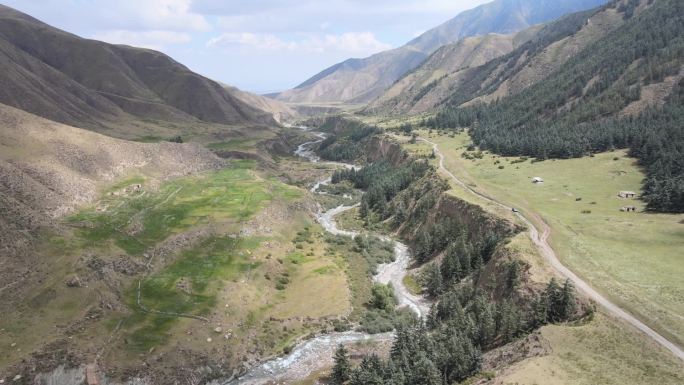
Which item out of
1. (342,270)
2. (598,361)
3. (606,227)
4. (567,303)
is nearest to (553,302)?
(567,303)

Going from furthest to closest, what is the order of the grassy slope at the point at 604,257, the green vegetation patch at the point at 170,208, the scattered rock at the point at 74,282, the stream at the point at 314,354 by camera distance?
1. the green vegetation patch at the point at 170,208
2. the scattered rock at the point at 74,282
3. the stream at the point at 314,354
4. the grassy slope at the point at 604,257

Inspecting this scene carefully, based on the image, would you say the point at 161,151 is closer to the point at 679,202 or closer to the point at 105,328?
the point at 105,328

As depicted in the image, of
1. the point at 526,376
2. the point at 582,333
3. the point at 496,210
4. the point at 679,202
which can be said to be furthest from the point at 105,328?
the point at 679,202

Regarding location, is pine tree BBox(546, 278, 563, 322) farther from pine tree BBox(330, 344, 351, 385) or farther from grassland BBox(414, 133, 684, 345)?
pine tree BBox(330, 344, 351, 385)

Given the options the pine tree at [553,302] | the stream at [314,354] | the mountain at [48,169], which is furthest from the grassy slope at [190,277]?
the pine tree at [553,302]

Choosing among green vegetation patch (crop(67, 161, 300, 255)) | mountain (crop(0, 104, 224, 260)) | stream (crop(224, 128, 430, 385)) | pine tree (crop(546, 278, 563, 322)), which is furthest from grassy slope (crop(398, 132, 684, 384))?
mountain (crop(0, 104, 224, 260))

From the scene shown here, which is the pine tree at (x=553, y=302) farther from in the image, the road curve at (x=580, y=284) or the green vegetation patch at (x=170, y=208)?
the green vegetation patch at (x=170, y=208)

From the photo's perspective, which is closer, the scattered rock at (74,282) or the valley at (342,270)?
the valley at (342,270)
